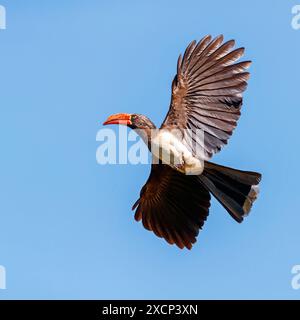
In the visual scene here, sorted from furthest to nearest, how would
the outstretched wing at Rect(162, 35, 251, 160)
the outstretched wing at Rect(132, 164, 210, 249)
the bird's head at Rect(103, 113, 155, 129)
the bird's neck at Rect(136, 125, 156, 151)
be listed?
the outstretched wing at Rect(132, 164, 210, 249)
the bird's head at Rect(103, 113, 155, 129)
the bird's neck at Rect(136, 125, 156, 151)
the outstretched wing at Rect(162, 35, 251, 160)

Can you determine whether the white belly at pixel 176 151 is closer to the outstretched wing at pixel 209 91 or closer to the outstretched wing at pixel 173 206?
the outstretched wing at pixel 209 91

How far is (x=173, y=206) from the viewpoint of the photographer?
48.6ft

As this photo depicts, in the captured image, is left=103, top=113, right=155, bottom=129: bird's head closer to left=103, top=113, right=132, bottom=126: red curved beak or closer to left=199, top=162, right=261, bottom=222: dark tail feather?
left=103, top=113, right=132, bottom=126: red curved beak

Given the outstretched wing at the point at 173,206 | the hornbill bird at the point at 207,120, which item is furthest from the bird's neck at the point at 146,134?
the outstretched wing at the point at 173,206

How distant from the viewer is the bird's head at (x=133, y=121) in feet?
44.9

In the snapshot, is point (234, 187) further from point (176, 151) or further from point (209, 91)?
point (209, 91)

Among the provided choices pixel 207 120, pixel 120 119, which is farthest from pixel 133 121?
pixel 207 120

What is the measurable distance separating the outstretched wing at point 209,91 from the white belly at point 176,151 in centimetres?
13

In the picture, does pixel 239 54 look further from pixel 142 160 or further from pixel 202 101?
pixel 142 160

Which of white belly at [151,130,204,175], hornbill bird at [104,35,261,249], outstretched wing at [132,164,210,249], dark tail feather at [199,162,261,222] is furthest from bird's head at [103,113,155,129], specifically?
dark tail feather at [199,162,261,222]

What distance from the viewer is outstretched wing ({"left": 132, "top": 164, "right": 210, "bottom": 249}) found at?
47.4 ft

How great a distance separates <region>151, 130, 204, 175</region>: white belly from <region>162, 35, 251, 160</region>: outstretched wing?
132 mm

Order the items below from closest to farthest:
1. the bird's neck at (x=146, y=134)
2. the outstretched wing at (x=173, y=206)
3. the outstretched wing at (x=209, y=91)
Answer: the outstretched wing at (x=209, y=91) < the bird's neck at (x=146, y=134) < the outstretched wing at (x=173, y=206)
